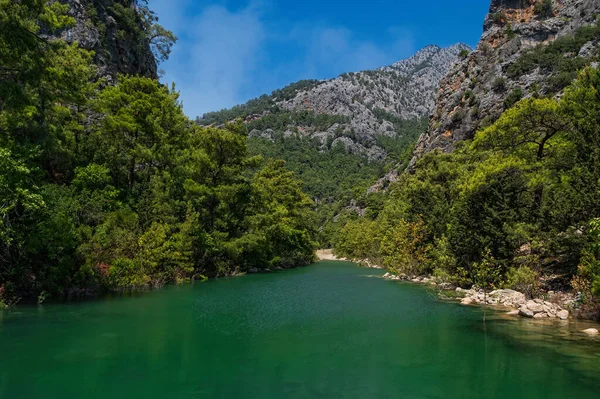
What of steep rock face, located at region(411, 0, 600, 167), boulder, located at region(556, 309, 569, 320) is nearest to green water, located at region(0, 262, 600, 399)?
boulder, located at region(556, 309, 569, 320)

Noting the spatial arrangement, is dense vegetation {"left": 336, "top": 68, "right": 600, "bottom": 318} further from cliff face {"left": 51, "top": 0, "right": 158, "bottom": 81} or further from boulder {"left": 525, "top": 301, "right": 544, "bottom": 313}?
cliff face {"left": 51, "top": 0, "right": 158, "bottom": 81}

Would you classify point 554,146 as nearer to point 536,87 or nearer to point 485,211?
point 485,211

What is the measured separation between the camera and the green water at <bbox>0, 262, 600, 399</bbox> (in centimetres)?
999

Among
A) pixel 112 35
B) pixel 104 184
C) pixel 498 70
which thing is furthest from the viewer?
pixel 498 70

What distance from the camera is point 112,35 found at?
153 ft

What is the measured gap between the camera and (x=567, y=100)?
2114cm

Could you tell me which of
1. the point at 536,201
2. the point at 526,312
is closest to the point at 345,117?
the point at 536,201

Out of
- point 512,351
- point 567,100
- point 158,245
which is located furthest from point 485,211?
point 158,245

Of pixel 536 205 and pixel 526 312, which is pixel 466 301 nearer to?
pixel 526 312

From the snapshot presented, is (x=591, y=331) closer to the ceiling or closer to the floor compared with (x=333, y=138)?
closer to the floor

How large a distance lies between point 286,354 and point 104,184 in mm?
23833

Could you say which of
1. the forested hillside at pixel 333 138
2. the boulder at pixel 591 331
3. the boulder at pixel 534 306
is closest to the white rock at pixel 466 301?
the boulder at pixel 534 306

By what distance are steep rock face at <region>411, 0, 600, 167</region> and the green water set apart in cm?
5531

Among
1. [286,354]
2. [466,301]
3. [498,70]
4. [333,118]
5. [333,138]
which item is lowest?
[286,354]
